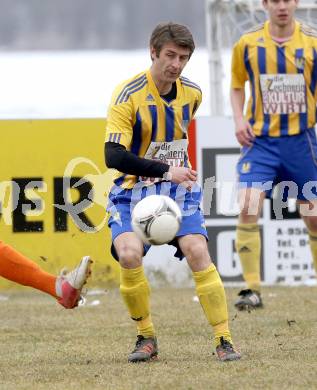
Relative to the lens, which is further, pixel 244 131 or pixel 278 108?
pixel 278 108

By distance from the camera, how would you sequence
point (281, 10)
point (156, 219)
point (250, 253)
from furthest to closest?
point (250, 253)
point (281, 10)
point (156, 219)

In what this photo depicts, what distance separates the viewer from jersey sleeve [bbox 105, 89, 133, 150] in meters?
6.18

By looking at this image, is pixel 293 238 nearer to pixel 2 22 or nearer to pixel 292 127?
pixel 292 127

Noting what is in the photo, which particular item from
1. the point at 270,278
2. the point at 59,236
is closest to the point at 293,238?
the point at 270,278

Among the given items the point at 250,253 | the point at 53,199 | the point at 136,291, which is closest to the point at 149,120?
the point at 136,291

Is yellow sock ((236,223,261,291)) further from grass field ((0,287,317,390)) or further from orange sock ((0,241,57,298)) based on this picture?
orange sock ((0,241,57,298))

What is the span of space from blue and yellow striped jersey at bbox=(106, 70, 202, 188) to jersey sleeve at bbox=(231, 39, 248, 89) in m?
1.99

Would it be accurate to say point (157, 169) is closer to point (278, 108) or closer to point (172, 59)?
point (172, 59)

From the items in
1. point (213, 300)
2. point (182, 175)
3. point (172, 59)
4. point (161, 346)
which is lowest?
point (161, 346)

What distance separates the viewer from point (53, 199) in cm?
1051

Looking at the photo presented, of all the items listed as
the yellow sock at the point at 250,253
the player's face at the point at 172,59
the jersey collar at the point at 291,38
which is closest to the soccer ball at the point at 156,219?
the player's face at the point at 172,59

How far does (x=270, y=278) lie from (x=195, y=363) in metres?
4.67

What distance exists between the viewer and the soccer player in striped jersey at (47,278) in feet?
20.8

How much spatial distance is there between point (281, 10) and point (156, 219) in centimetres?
267
